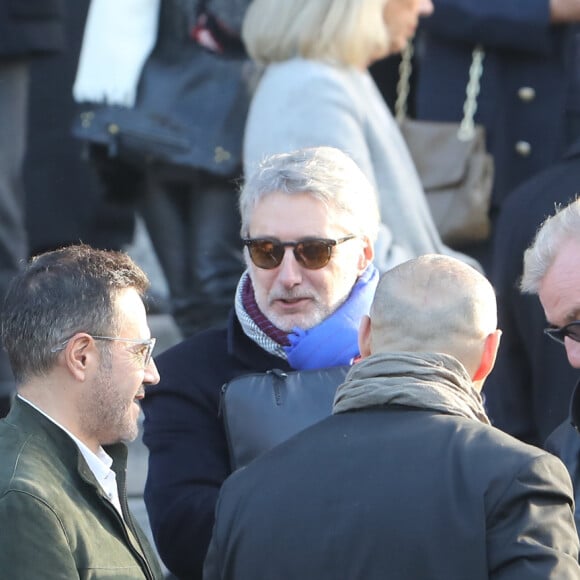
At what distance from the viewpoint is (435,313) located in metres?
2.46

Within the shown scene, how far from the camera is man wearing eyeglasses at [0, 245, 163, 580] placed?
8.68 feet

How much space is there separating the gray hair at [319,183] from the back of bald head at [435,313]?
2.93ft

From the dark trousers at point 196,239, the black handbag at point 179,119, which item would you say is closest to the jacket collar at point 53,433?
the black handbag at point 179,119

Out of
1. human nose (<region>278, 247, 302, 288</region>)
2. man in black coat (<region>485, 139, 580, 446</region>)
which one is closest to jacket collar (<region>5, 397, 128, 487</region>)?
human nose (<region>278, 247, 302, 288</region>)

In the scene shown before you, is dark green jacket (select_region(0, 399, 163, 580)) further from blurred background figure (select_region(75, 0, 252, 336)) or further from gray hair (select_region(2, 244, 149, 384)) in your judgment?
blurred background figure (select_region(75, 0, 252, 336))

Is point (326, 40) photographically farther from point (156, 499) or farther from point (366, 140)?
point (156, 499)

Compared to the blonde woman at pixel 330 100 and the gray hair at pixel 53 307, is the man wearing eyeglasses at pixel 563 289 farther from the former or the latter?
the blonde woman at pixel 330 100

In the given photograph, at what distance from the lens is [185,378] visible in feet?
11.0

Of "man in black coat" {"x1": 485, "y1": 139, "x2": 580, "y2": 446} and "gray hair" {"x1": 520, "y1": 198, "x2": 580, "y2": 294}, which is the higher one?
"gray hair" {"x1": 520, "y1": 198, "x2": 580, "y2": 294}

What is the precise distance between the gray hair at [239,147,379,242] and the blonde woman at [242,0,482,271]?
0.83 m

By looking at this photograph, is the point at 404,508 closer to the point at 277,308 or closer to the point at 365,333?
the point at 365,333

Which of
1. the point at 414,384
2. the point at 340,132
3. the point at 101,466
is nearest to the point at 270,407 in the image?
the point at 101,466

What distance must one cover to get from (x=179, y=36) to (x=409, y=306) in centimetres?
282

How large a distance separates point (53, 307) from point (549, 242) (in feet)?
3.73
